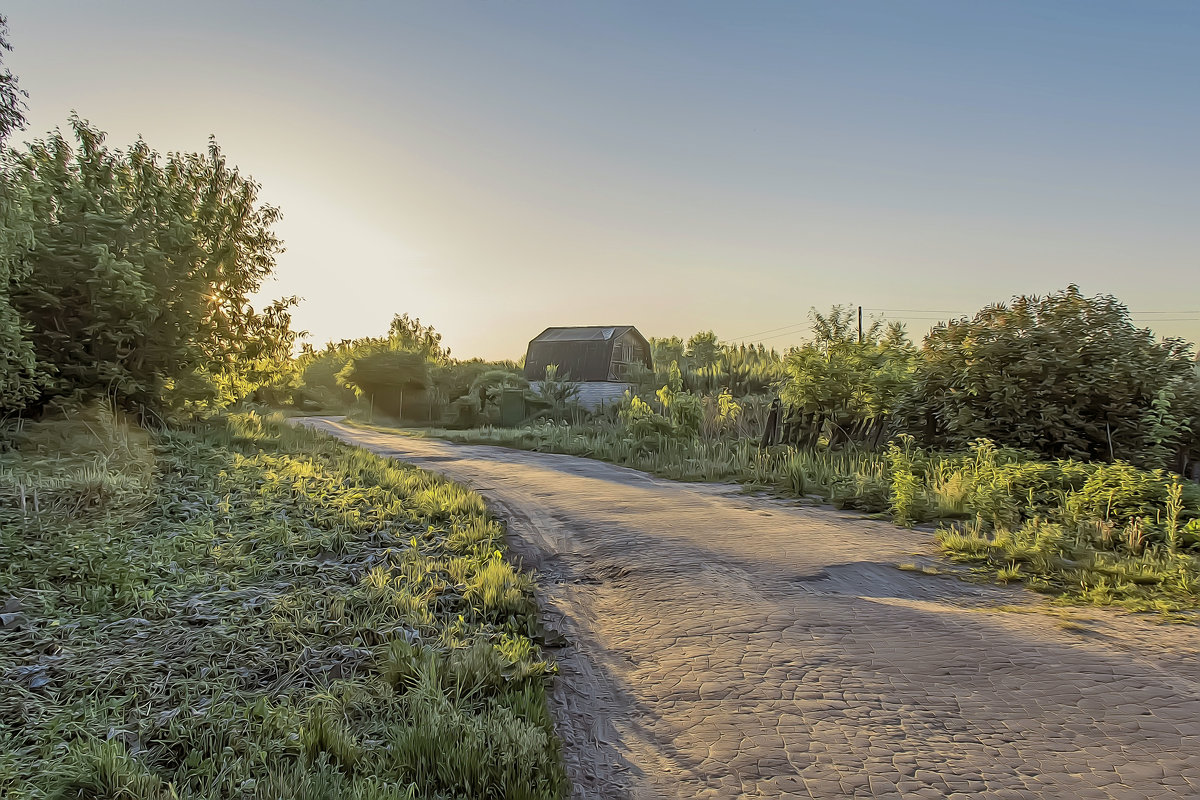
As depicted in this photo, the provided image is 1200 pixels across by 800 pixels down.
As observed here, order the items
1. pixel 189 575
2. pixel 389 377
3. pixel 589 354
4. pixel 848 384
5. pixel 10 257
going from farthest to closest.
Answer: pixel 589 354 < pixel 389 377 < pixel 848 384 < pixel 10 257 < pixel 189 575

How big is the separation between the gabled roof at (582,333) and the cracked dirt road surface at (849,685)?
111ft

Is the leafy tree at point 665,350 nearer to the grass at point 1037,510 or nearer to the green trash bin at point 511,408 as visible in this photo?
the green trash bin at point 511,408

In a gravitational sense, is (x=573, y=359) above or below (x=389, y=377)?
above

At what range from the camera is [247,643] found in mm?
4176

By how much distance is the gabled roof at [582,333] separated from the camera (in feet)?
131

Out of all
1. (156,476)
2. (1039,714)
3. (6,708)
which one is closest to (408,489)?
(156,476)

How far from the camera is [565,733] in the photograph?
3.34 metres

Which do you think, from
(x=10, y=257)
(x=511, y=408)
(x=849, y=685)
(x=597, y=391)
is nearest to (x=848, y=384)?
(x=849, y=685)

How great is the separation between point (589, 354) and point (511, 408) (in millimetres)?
9967

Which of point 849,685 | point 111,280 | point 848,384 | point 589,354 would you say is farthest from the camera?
point 589,354

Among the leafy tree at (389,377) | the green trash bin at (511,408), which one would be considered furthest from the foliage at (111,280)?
the leafy tree at (389,377)

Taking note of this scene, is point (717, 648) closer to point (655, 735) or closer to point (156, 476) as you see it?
point (655, 735)

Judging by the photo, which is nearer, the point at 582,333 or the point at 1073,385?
the point at 1073,385

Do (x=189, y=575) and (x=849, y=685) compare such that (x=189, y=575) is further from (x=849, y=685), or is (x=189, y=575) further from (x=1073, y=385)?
(x=1073, y=385)
